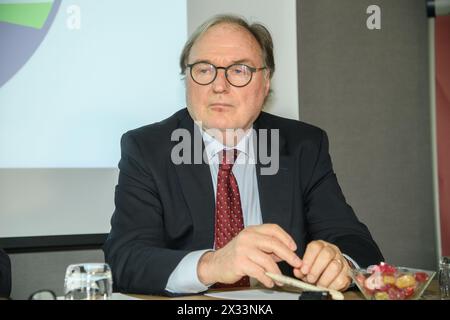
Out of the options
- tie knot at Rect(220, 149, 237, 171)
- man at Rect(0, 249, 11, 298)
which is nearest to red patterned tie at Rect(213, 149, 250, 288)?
tie knot at Rect(220, 149, 237, 171)

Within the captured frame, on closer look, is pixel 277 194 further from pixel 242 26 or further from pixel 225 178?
pixel 242 26

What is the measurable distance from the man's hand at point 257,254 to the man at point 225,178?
27cm

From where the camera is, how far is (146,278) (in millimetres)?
1615

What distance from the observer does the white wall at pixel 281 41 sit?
297 centimetres

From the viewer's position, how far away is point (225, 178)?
205 centimetres

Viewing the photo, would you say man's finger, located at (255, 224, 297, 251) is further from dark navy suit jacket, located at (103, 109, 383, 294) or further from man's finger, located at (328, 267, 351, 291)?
dark navy suit jacket, located at (103, 109, 383, 294)

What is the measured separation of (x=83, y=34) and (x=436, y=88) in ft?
5.58

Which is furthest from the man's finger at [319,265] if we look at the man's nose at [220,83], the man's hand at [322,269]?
the man's nose at [220,83]

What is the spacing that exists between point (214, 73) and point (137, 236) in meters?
0.64

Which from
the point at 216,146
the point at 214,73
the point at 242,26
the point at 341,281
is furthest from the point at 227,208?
the point at 242,26

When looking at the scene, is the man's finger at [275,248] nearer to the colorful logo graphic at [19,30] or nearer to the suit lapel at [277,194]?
the suit lapel at [277,194]
